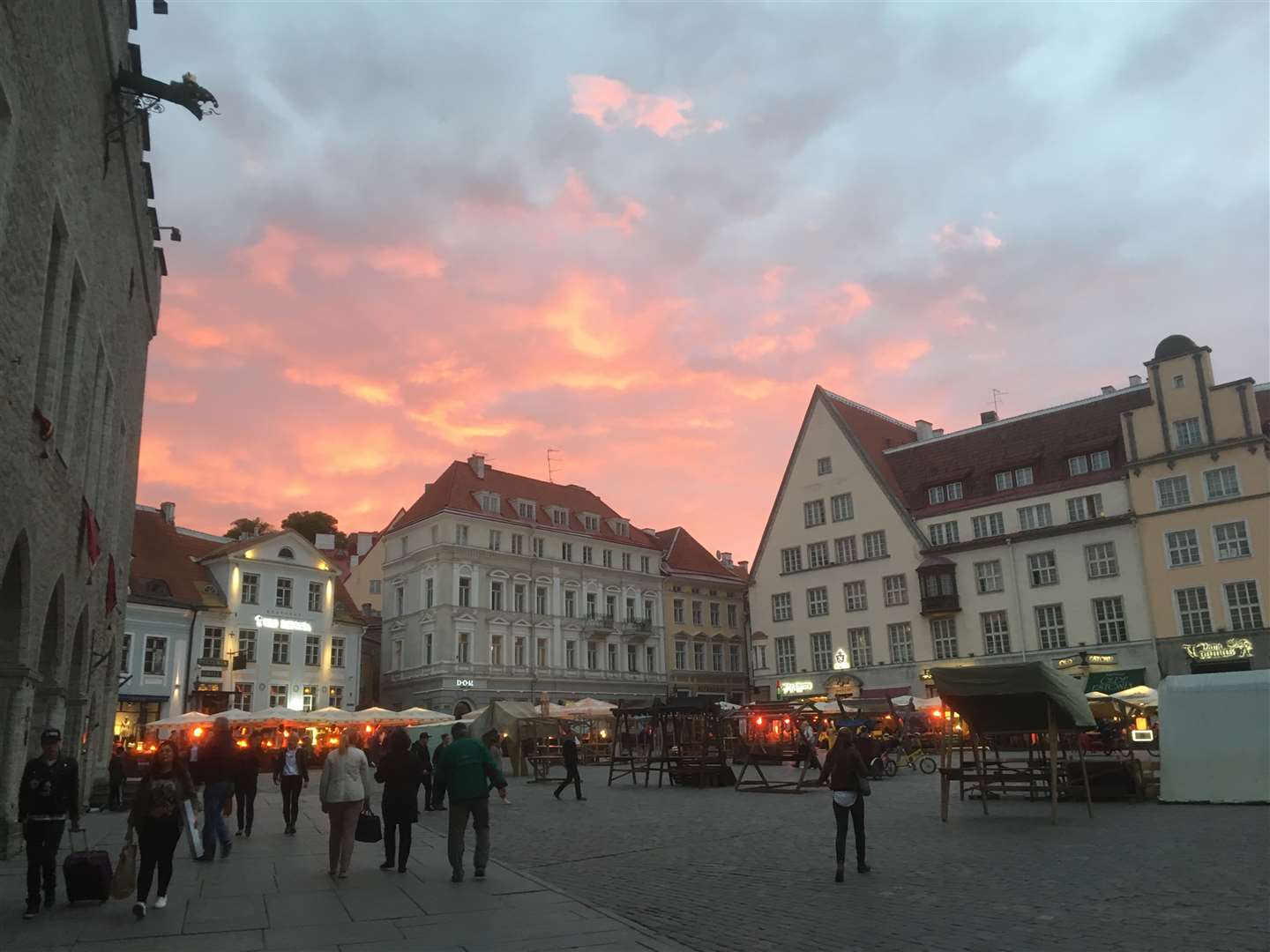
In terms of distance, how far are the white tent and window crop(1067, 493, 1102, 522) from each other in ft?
105

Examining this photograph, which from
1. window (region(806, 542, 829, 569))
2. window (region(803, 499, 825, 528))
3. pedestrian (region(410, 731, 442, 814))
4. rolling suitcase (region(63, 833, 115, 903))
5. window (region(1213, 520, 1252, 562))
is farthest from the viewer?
window (region(803, 499, 825, 528))

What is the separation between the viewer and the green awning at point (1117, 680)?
4575 cm

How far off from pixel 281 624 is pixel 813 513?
30140mm

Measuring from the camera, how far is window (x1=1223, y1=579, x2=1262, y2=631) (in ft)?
A: 143

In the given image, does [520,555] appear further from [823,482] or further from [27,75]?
[27,75]

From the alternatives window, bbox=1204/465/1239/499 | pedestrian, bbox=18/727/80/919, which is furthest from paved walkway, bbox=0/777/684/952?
window, bbox=1204/465/1239/499

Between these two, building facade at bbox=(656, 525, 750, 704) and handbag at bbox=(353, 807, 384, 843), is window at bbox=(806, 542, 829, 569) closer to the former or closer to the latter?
building facade at bbox=(656, 525, 750, 704)

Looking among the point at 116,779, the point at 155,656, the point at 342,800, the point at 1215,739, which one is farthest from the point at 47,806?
the point at 155,656

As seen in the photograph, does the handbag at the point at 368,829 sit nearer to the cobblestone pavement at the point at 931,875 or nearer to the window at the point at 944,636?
the cobblestone pavement at the point at 931,875

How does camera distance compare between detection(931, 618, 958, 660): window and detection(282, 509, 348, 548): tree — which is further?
detection(282, 509, 348, 548): tree

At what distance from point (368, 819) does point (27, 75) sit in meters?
9.09

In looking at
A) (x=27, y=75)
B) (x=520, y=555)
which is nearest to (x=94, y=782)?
(x=27, y=75)

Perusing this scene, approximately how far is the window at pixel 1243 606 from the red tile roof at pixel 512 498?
37.0m

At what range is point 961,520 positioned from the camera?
53938 millimetres
